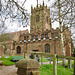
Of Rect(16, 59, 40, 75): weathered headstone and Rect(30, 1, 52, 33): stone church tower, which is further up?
Rect(30, 1, 52, 33): stone church tower

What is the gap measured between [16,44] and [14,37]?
354cm

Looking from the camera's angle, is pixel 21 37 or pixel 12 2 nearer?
pixel 12 2

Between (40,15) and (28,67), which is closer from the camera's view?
(28,67)

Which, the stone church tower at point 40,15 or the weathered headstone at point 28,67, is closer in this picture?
the weathered headstone at point 28,67

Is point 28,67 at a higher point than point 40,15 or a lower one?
lower

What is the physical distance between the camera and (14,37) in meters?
34.0

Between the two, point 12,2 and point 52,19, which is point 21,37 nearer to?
point 52,19

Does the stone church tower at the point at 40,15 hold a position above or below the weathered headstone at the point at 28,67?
above

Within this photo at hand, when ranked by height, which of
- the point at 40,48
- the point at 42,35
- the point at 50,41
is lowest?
the point at 40,48

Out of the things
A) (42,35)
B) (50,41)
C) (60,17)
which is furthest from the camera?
(42,35)

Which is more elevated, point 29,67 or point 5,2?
point 5,2

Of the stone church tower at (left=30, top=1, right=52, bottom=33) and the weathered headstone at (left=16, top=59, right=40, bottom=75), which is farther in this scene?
the stone church tower at (left=30, top=1, right=52, bottom=33)

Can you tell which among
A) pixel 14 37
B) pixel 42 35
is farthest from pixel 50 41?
pixel 14 37

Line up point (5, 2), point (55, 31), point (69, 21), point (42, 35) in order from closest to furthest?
point (5, 2) → point (69, 21) → point (55, 31) → point (42, 35)
